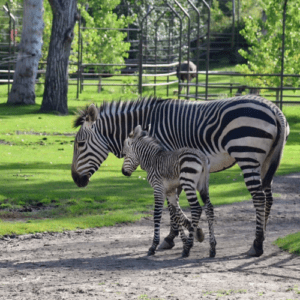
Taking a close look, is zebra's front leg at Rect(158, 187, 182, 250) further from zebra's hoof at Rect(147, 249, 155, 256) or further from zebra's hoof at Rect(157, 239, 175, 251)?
zebra's hoof at Rect(147, 249, 155, 256)

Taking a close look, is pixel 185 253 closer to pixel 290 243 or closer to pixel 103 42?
pixel 290 243

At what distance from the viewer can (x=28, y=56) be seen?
25.1 meters

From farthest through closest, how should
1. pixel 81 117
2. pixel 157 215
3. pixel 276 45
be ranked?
pixel 276 45 → pixel 81 117 → pixel 157 215

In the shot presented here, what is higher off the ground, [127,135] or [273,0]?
[273,0]

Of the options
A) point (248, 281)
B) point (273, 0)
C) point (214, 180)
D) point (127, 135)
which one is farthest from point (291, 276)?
point (273, 0)

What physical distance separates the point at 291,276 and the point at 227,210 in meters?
3.76

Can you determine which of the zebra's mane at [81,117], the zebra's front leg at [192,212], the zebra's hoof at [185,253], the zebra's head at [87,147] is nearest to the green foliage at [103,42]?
the zebra's mane at [81,117]

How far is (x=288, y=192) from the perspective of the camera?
1162 cm

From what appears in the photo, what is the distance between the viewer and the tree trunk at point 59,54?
22.7m

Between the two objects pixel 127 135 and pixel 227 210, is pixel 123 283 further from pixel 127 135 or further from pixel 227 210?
pixel 227 210

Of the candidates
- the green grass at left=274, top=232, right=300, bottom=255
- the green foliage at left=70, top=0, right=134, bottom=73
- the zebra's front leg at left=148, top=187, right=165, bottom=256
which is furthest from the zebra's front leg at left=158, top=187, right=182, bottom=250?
the green foliage at left=70, top=0, right=134, bottom=73

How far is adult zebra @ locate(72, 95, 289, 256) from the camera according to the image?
7.30 meters

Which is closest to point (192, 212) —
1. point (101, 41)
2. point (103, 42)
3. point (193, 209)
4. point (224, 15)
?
point (193, 209)

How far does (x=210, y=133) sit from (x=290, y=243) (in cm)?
174
